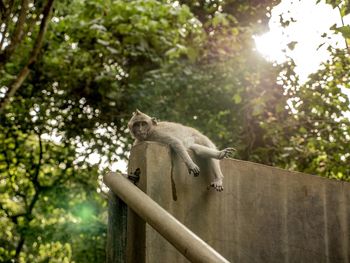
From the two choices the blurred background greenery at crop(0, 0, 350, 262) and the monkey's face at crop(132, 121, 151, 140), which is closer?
the monkey's face at crop(132, 121, 151, 140)

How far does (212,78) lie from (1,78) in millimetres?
3922

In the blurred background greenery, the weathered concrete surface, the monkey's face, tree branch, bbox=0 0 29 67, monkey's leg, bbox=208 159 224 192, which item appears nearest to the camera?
the weathered concrete surface

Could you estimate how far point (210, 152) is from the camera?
4316mm

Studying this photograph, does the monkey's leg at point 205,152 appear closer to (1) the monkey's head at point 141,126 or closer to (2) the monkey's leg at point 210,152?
(2) the monkey's leg at point 210,152

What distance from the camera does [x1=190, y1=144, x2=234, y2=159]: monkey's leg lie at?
4250 millimetres

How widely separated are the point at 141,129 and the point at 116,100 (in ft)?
18.8

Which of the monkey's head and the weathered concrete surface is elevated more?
the monkey's head

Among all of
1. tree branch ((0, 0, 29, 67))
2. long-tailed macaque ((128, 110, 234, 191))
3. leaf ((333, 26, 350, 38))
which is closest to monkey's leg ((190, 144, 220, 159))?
long-tailed macaque ((128, 110, 234, 191))

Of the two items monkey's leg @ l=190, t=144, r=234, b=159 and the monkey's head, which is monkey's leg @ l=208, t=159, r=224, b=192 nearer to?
monkey's leg @ l=190, t=144, r=234, b=159

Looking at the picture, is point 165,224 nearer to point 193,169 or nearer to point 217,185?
point 193,169

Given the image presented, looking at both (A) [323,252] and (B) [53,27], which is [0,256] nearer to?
(B) [53,27]

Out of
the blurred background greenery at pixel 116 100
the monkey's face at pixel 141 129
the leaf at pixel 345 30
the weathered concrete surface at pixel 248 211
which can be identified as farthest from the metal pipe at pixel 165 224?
the blurred background greenery at pixel 116 100

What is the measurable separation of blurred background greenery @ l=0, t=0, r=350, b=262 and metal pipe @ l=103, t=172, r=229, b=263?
203 inches

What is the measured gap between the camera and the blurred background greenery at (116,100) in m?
9.23
